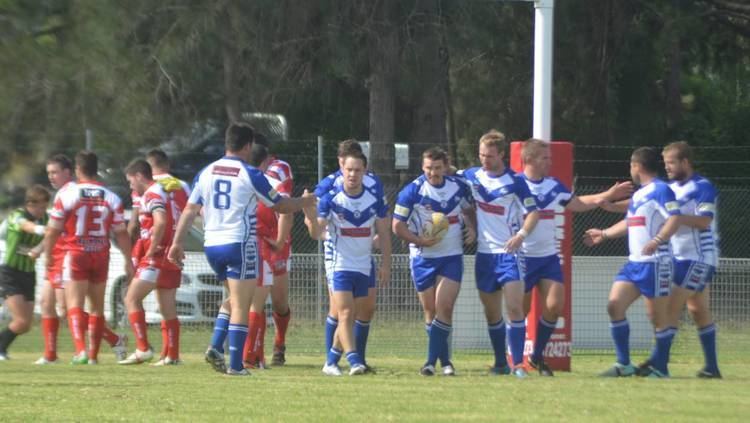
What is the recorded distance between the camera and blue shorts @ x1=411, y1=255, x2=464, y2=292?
12133mm

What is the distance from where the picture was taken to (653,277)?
39.7 ft

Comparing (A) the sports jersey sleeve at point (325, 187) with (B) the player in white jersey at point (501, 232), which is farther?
(A) the sports jersey sleeve at point (325, 187)

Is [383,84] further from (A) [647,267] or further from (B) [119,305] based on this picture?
(A) [647,267]

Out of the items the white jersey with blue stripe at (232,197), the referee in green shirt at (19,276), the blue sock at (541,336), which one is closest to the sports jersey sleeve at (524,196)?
the blue sock at (541,336)

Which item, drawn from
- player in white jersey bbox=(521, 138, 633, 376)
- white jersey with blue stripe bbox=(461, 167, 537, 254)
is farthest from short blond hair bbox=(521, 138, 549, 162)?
white jersey with blue stripe bbox=(461, 167, 537, 254)

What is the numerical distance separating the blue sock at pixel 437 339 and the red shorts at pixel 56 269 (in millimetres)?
3861

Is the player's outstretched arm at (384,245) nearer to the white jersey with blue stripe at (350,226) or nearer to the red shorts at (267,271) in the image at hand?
the white jersey with blue stripe at (350,226)

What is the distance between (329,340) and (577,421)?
455cm

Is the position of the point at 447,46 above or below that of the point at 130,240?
above

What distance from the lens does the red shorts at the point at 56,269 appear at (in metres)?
13.8

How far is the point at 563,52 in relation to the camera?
25.4m

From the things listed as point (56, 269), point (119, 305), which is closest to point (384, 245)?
point (56, 269)

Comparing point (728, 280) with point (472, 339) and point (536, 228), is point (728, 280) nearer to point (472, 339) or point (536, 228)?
point (472, 339)

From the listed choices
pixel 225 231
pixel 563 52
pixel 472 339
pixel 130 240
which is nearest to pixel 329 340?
pixel 225 231
